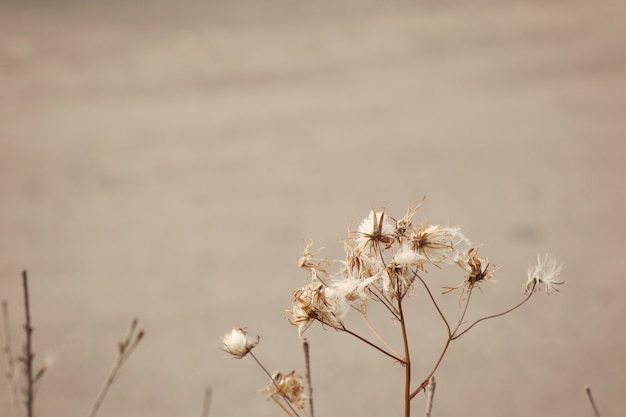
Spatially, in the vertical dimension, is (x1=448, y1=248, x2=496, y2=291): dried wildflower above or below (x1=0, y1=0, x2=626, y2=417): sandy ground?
below

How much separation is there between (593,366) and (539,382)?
0.14 m

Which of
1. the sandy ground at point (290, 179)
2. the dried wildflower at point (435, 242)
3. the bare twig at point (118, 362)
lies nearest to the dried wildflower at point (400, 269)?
the dried wildflower at point (435, 242)

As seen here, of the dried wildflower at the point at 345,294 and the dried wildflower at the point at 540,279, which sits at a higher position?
the dried wildflower at the point at 540,279

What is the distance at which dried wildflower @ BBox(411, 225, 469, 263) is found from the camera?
47 cm

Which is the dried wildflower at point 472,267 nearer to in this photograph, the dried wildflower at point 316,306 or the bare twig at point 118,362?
the dried wildflower at point 316,306

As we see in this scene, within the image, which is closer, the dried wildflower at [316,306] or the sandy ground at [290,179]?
the dried wildflower at [316,306]

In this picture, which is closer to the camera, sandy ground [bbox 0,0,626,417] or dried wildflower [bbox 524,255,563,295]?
dried wildflower [bbox 524,255,563,295]

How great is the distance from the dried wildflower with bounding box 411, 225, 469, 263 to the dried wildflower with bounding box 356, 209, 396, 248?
0.02 m

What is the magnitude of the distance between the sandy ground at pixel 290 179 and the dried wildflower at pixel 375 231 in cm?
117

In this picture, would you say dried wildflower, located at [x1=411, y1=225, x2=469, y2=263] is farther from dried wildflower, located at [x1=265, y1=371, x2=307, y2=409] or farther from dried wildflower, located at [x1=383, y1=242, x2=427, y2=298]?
dried wildflower, located at [x1=265, y1=371, x2=307, y2=409]

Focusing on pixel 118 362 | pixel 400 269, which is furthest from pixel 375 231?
pixel 118 362

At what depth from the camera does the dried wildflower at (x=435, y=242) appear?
47 centimetres

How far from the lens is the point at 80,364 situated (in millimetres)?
1729

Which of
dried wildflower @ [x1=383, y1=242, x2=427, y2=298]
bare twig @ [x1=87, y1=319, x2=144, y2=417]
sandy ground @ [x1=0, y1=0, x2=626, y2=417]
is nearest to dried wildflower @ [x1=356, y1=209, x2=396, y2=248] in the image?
dried wildflower @ [x1=383, y1=242, x2=427, y2=298]
